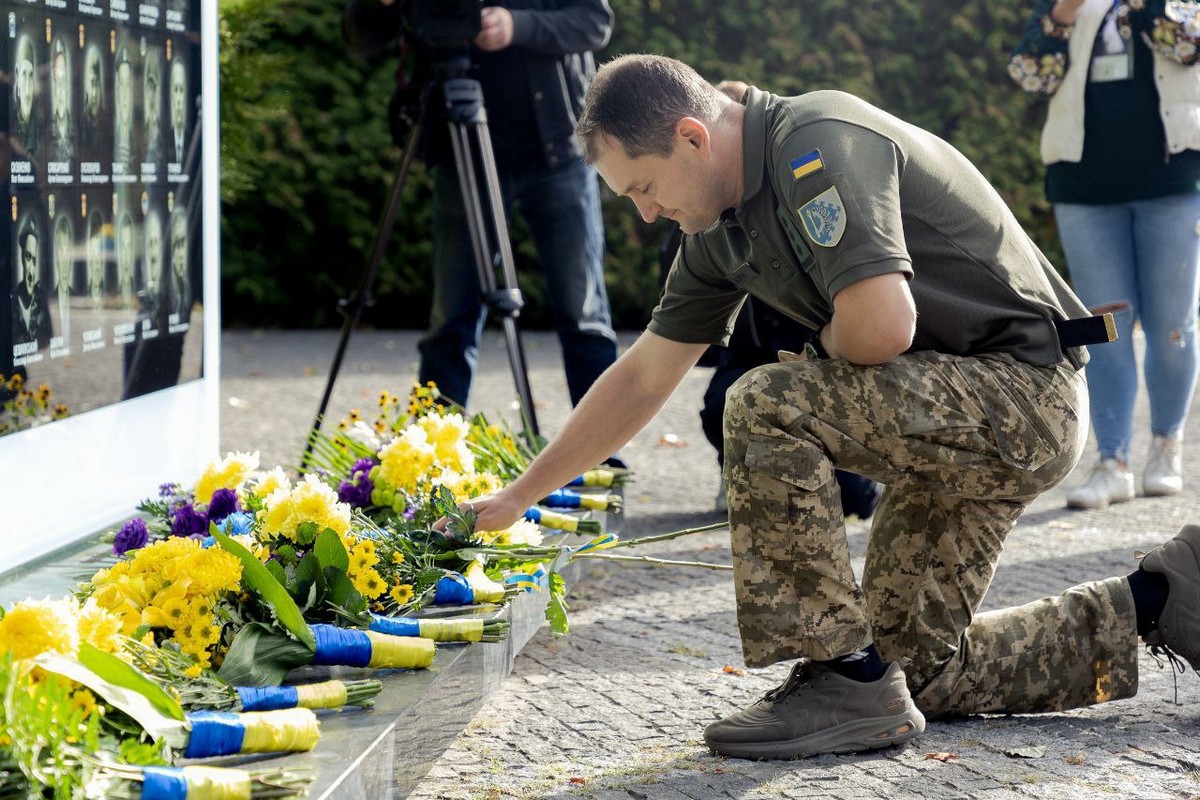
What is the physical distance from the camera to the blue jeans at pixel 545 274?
4.75m

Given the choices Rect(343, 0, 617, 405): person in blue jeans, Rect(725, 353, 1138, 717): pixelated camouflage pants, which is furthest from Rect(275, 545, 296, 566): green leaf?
Rect(343, 0, 617, 405): person in blue jeans

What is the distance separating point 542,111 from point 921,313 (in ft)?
7.35

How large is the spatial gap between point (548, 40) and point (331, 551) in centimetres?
248

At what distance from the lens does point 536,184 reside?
4832 millimetres

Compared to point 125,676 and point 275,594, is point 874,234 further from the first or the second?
point 125,676

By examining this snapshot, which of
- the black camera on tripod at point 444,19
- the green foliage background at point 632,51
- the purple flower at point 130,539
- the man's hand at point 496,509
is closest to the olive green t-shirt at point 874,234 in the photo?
the man's hand at point 496,509

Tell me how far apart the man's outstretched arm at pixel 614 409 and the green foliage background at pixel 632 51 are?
6936 mm

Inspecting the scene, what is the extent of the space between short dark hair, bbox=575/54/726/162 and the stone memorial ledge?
91 cm

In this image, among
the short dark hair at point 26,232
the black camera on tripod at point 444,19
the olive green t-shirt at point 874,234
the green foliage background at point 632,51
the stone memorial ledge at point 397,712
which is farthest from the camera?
the green foliage background at point 632,51

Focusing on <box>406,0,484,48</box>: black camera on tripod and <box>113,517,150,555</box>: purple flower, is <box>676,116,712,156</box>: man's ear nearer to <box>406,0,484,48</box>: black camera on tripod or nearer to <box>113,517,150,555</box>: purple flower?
<box>113,517,150,555</box>: purple flower

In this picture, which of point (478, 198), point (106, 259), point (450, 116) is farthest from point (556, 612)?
point (450, 116)

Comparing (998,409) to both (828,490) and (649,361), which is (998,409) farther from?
(649,361)

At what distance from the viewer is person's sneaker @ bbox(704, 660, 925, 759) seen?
2.66m

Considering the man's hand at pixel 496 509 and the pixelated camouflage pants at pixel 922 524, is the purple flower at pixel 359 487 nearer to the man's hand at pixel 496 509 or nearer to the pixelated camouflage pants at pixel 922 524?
the man's hand at pixel 496 509
